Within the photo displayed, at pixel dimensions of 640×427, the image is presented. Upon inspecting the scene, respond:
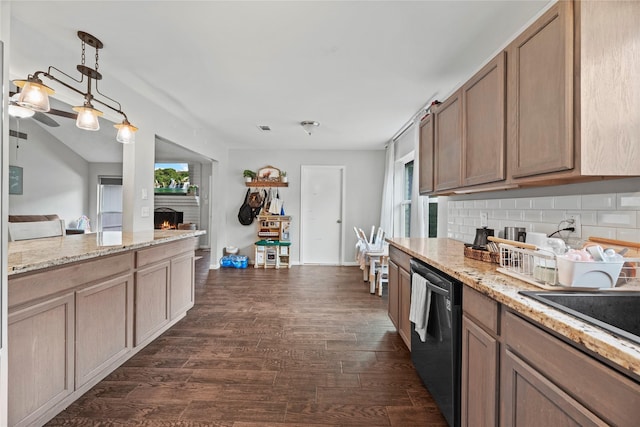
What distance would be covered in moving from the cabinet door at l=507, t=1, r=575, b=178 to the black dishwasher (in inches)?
28.0

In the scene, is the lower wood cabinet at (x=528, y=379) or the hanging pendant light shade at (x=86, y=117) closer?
the lower wood cabinet at (x=528, y=379)

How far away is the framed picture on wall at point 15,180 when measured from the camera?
5208 mm

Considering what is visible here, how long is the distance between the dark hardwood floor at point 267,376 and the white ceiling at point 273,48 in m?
2.28

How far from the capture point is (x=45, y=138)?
5.83 m

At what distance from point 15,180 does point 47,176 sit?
0.67 metres

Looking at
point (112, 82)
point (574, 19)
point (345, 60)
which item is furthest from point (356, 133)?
point (574, 19)

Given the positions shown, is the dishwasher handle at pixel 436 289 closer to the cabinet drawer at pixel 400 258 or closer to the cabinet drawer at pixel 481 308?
the cabinet drawer at pixel 481 308

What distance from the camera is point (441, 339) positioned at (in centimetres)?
163

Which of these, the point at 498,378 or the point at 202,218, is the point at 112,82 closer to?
the point at 498,378

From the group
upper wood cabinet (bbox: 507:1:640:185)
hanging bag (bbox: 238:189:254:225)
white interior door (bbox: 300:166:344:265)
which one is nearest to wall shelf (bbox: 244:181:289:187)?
hanging bag (bbox: 238:189:254:225)

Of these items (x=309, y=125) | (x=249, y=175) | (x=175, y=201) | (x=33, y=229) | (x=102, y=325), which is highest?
(x=309, y=125)

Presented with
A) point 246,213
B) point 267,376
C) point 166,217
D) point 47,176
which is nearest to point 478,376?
point 267,376

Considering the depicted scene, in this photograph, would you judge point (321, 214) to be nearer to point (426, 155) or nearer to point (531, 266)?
point (426, 155)

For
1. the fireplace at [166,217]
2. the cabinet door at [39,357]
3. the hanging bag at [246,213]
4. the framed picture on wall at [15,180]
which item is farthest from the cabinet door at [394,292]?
the fireplace at [166,217]
